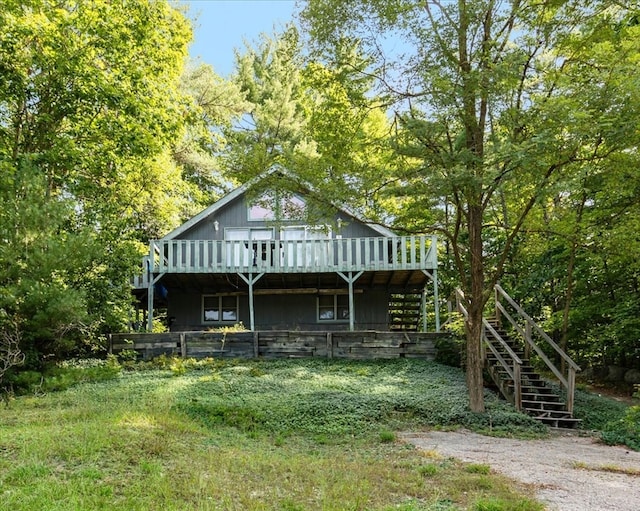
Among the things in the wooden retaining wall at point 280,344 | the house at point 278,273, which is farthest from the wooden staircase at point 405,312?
the wooden retaining wall at point 280,344

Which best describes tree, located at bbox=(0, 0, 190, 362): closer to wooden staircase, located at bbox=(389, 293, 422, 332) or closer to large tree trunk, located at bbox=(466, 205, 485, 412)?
large tree trunk, located at bbox=(466, 205, 485, 412)

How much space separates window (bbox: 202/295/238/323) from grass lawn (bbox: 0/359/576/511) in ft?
21.3

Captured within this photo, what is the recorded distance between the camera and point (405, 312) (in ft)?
65.9

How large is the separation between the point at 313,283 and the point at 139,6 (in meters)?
9.96

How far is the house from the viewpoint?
15477 millimetres

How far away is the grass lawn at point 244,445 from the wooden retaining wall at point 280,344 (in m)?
1.77

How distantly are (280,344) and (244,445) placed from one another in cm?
693

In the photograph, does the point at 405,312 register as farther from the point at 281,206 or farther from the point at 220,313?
the point at 281,206

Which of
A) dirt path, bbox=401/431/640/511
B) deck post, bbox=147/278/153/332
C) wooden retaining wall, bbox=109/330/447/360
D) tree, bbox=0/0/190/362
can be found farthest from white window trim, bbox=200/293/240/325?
dirt path, bbox=401/431/640/511

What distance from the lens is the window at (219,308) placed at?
1802cm

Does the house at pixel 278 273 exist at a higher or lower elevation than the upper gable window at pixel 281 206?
lower

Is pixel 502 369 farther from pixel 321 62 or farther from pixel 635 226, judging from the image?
pixel 321 62

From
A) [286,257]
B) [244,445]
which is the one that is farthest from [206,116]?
[244,445]

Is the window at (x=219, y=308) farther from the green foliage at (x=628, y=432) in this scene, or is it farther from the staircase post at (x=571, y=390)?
the green foliage at (x=628, y=432)
